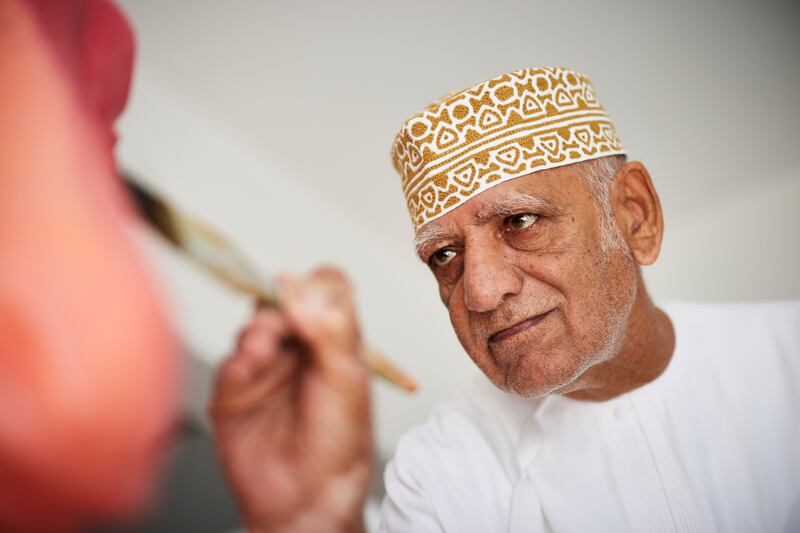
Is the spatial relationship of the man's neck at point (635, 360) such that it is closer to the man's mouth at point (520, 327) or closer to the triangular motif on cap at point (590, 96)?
the man's mouth at point (520, 327)

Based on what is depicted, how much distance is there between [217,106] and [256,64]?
0.75ft

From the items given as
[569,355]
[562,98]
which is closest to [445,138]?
[562,98]

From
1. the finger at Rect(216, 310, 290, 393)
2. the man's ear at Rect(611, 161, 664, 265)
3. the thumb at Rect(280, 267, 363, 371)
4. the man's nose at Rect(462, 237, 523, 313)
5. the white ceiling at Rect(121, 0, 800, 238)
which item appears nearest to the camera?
the man's nose at Rect(462, 237, 523, 313)

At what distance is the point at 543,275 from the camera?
1.33m

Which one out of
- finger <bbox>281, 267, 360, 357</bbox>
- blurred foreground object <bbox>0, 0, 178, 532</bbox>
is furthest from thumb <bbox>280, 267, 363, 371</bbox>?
blurred foreground object <bbox>0, 0, 178, 532</bbox>

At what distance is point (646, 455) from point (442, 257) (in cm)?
74

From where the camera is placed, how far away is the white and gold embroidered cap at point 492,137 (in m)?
1.36

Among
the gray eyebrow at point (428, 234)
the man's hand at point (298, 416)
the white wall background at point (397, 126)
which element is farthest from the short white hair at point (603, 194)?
the man's hand at point (298, 416)

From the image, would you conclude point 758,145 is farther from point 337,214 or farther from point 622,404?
point 337,214

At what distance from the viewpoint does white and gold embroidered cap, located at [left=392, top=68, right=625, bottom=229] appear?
4.46 ft

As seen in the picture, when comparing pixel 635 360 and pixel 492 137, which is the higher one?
pixel 492 137

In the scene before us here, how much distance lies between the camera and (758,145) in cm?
271

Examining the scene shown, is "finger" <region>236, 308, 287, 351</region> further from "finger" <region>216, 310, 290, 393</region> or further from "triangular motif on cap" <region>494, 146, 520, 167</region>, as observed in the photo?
"triangular motif on cap" <region>494, 146, 520, 167</region>

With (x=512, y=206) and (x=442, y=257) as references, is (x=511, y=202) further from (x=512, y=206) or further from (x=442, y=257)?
(x=442, y=257)
